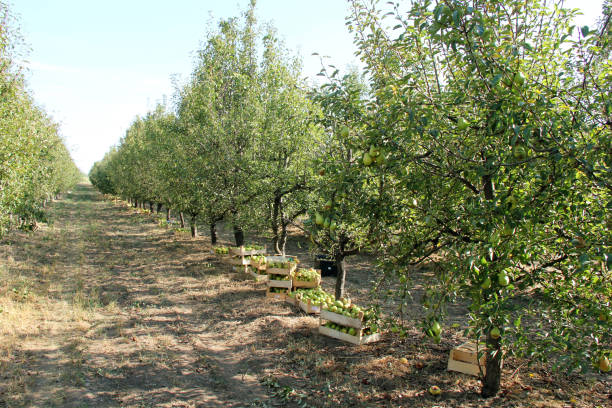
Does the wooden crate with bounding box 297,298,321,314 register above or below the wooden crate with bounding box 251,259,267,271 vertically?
below

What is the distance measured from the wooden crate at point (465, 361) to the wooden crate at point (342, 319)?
1857 mm

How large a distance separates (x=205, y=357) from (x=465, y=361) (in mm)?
4881

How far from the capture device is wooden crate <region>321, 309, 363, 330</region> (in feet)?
25.8

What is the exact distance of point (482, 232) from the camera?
3797 mm

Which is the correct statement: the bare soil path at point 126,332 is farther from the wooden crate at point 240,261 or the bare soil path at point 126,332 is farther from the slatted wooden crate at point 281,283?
the slatted wooden crate at point 281,283

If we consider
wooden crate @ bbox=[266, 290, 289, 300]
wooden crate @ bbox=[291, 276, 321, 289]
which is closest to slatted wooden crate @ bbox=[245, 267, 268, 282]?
wooden crate @ bbox=[266, 290, 289, 300]

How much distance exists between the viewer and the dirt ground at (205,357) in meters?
6.07

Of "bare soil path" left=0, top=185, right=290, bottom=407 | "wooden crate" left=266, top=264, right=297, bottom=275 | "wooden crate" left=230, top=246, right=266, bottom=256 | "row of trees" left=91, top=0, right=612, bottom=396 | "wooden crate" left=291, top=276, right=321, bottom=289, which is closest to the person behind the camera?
"row of trees" left=91, top=0, right=612, bottom=396

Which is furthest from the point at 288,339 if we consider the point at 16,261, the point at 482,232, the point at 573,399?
the point at 16,261

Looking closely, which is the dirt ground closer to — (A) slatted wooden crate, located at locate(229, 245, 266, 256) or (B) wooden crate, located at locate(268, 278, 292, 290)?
(B) wooden crate, located at locate(268, 278, 292, 290)

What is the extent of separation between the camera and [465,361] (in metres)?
6.70

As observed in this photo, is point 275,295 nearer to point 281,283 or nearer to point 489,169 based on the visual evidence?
point 281,283

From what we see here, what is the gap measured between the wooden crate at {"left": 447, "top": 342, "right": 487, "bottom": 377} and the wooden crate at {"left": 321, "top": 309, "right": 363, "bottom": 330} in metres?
1.86

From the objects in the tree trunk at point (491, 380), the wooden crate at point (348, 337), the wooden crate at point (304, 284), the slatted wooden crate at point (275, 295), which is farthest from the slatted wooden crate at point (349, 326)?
the slatted wooden crate at point (275, 295)
